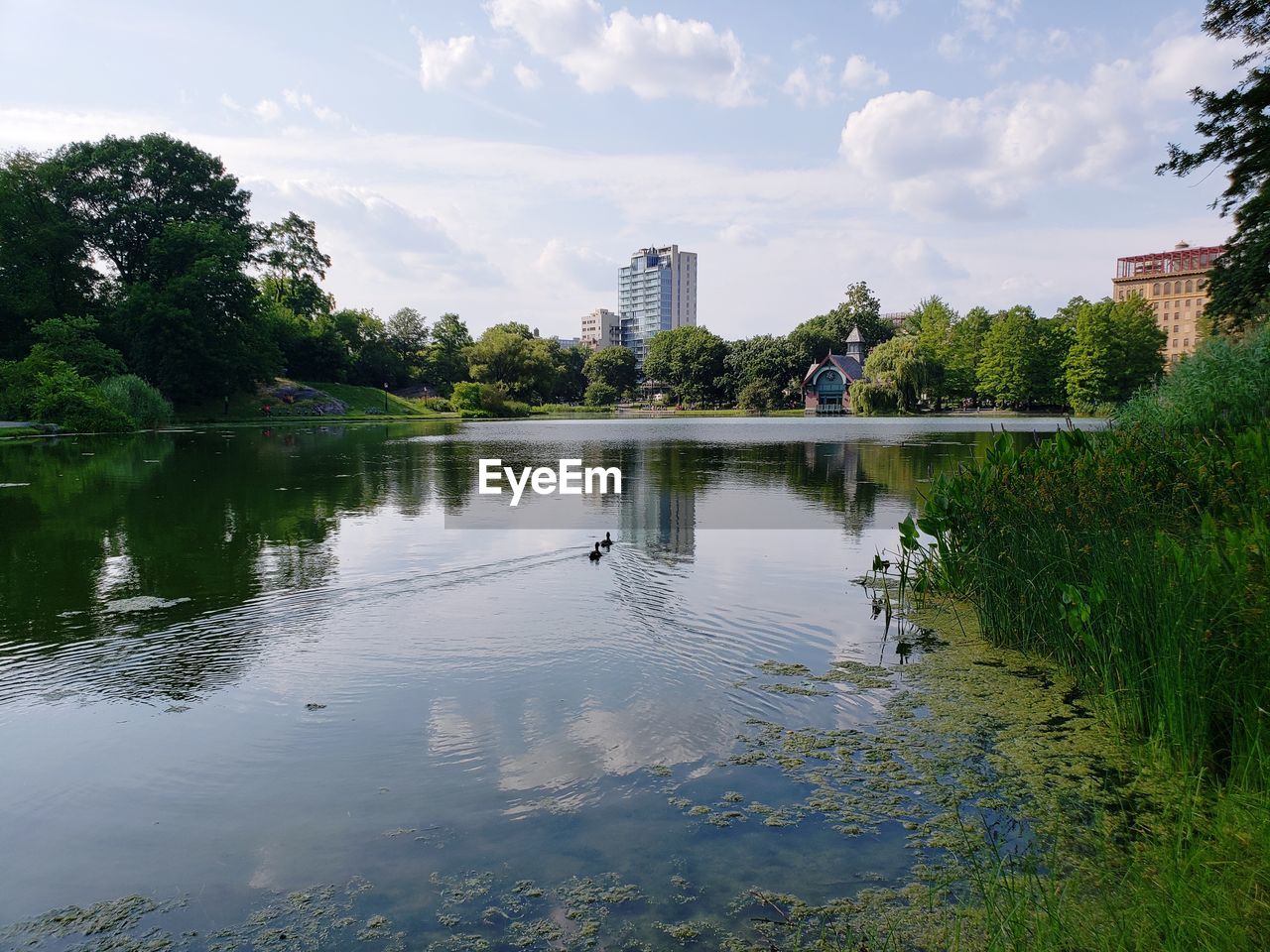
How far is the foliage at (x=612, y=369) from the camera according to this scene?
109 metres

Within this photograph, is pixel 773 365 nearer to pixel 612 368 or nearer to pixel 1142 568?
pixel 612 368

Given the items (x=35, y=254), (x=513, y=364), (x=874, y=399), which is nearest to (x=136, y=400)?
(x=35, y=254)

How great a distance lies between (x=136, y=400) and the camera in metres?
39.8

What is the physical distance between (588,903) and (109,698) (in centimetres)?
411

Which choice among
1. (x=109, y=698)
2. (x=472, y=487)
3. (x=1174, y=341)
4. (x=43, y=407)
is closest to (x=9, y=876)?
(x=109, y=698)

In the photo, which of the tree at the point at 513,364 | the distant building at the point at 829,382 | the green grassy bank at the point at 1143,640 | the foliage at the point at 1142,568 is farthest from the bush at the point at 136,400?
the distant building at the point at 829,382

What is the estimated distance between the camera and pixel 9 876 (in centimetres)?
363

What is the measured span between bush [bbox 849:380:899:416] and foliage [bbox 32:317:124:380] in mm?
55932

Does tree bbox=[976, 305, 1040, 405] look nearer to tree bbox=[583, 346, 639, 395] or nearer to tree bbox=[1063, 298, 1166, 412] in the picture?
tree bbox=[1063, 298, 1166, 412]

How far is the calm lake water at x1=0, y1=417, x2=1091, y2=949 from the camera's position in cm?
362

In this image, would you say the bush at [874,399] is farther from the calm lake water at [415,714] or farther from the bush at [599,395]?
the calm lake water at [415,714]

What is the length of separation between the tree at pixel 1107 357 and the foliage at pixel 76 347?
221 ft

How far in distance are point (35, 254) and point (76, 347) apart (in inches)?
474

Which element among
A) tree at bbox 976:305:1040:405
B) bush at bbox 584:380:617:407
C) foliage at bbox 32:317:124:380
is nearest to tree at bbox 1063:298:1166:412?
tree at bbox 976:305:1040:405
